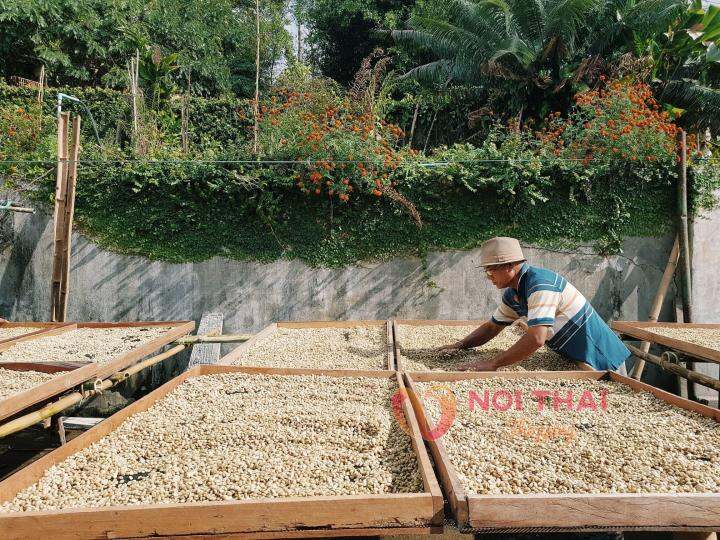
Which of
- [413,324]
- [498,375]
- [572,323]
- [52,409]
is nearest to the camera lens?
[52,409]

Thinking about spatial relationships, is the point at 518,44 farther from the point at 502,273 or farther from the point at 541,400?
the point at 541,400

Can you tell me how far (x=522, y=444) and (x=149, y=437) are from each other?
4.55 ft

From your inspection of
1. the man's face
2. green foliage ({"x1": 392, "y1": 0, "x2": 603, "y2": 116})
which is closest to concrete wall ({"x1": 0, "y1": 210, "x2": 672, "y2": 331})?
the man's face

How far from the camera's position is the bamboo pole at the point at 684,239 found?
533cm

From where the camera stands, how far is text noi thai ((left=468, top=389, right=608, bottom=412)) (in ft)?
7.02

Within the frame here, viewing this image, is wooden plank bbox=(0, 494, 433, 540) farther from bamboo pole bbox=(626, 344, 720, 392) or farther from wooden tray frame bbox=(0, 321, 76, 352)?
wooden tray frame bbox=(0, 321, 76, 352)

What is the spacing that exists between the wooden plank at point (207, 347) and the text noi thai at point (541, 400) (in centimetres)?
345

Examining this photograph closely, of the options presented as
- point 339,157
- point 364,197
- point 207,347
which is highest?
point 339,157

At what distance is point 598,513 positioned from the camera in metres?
1.23

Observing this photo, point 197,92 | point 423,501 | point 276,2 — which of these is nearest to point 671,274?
point 423,501

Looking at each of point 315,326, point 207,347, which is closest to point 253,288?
point 207,347

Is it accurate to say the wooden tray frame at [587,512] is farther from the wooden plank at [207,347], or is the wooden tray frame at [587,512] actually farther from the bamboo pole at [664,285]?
the bamboo pole at [664,285]

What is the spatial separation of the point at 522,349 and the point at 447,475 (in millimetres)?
1375

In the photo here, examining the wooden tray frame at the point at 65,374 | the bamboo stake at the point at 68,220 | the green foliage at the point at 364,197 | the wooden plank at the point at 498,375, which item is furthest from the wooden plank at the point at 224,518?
the green foliage at the point at 364,197
